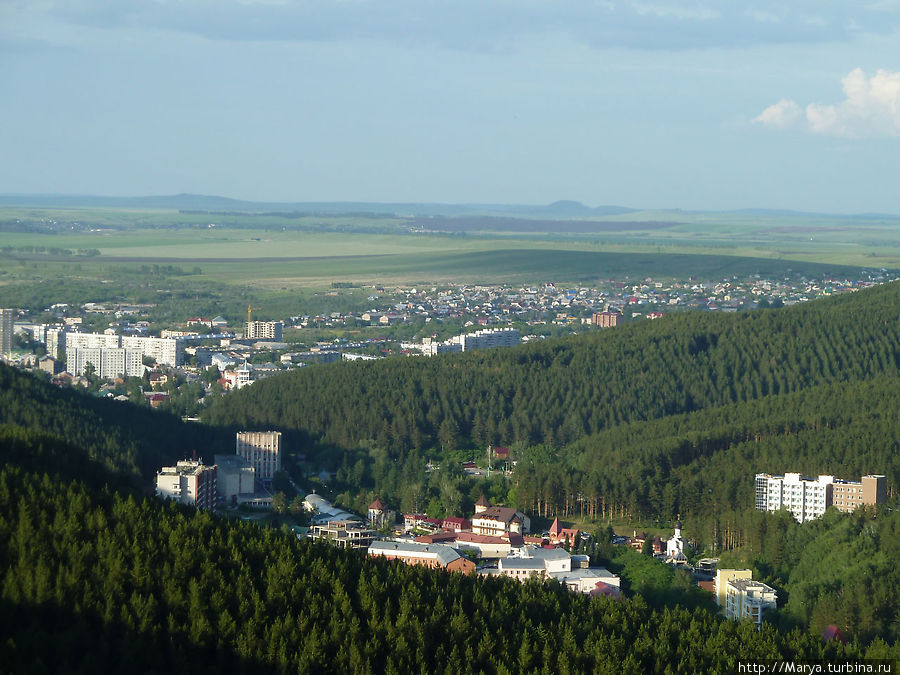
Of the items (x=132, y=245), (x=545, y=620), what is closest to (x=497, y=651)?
(x=545, y=620)

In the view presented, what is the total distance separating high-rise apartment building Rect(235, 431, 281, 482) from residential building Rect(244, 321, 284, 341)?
153ft

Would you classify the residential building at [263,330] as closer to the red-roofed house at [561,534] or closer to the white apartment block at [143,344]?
the white apartment block at [143,344]

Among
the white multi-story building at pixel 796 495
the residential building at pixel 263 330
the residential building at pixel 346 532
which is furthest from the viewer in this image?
the residential building at pixel 263 330

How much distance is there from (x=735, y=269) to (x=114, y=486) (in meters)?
120

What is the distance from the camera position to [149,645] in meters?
24.1

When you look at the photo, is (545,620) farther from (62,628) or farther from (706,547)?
(706,547)

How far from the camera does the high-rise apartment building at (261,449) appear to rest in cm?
4859

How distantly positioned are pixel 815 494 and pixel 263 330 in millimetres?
59070

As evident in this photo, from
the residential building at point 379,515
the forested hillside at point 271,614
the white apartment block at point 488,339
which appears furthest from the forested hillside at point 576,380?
the forested hillside at point 271,614

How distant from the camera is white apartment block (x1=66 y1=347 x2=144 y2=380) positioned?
80062 millimetres

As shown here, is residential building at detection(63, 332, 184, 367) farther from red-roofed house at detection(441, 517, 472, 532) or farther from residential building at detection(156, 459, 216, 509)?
red-roofed house at detection(441, 517, 472, 532)

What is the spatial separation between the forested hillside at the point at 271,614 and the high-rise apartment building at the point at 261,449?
18.6 m

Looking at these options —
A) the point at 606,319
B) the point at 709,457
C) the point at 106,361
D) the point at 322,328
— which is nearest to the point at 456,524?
the point at 709,457

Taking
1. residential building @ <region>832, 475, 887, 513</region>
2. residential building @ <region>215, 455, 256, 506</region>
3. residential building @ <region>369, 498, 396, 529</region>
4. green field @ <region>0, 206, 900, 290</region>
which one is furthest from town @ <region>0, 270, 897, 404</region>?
residential building @ <region>832, 475, 887, 513</region>
